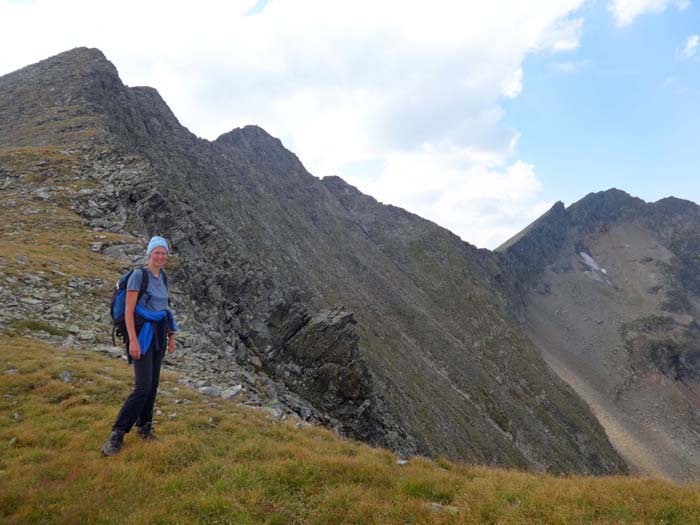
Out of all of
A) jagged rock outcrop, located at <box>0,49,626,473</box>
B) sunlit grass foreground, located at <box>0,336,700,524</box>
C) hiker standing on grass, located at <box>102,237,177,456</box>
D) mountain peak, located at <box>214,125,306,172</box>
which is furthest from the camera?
mountain peak, located at <box>214,125,306,172</box>

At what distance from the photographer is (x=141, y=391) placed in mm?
8688

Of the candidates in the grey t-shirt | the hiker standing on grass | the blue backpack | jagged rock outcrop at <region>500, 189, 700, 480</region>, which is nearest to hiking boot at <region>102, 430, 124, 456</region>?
the hiker standing on grass

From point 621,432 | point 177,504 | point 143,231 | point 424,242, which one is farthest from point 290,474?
point 621,432

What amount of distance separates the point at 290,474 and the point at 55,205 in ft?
85.4

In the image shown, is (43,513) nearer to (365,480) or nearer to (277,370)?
(365,480)

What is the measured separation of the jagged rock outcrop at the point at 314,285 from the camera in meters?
29.1

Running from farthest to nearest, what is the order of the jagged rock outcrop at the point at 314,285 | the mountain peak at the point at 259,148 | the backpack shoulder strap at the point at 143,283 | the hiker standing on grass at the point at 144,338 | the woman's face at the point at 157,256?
the mountain peak at the point at 259,148 → the jagged rock outcrop at the point at 314,285 → the woman's face at the point at 157,256 → the backpack shoulder strap at the point at 143,283 → the hiker standing on grass at the point at 144,338

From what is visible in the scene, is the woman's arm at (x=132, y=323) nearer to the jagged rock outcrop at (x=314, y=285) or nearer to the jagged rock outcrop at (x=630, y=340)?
the jagged rock outcrop at (x=314, y=285)

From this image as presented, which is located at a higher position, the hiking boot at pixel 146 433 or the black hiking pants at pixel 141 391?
the black hiking pants at pixel 141 391

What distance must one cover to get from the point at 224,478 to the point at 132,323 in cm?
352

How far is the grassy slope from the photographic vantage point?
22.3ft

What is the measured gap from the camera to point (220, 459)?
27.8 ft

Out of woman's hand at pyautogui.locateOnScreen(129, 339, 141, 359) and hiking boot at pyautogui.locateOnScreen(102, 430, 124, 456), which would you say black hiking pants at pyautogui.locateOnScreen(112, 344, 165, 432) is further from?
woman's hand at pyautogui.locateOnScreen(129, 339, 141, 359)

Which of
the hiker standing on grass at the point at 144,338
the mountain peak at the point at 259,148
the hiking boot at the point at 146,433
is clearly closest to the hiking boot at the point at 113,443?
the hiker standing on grass at the point at 144,338
